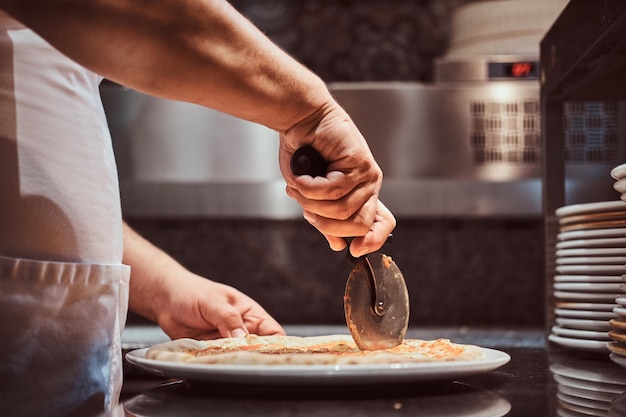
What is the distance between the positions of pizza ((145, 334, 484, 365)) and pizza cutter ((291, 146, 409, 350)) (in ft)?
0.06

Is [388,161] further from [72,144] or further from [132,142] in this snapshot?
[72,144]

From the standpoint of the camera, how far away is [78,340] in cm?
103

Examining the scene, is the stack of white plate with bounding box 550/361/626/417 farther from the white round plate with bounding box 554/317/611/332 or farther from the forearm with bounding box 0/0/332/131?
the forearm with bounding box 0/0/332/131

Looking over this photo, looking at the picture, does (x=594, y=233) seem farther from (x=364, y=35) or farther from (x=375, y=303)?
(x=364, y=35)

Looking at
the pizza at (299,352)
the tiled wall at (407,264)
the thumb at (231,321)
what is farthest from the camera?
the tiled wall at (407,264)

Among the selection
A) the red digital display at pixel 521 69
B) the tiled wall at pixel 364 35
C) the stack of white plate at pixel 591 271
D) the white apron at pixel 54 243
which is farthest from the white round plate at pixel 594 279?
the tiled wall at pixel 364 35

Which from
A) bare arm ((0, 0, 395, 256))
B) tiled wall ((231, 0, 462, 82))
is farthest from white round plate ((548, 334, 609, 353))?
tiled wall ((231, 0, 462, 82))

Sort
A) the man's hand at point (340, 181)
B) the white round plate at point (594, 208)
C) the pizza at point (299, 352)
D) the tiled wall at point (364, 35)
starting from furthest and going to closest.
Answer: the tiled wall at point (364, 35), the white round plate at point (594, 208), the man's hand at point (340, 181), the pizza at point (299, 352)

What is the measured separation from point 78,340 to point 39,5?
469 millimetres

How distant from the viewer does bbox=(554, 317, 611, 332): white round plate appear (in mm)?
1185

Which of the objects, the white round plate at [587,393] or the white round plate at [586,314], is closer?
the white round plate at [587,393]

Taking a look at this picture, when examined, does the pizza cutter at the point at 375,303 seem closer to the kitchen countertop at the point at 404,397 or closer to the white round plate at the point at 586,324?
the kitchen countertop at the point at 404,397

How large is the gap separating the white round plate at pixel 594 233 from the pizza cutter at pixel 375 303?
1.04ft

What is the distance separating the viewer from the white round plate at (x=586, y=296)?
117 cm
